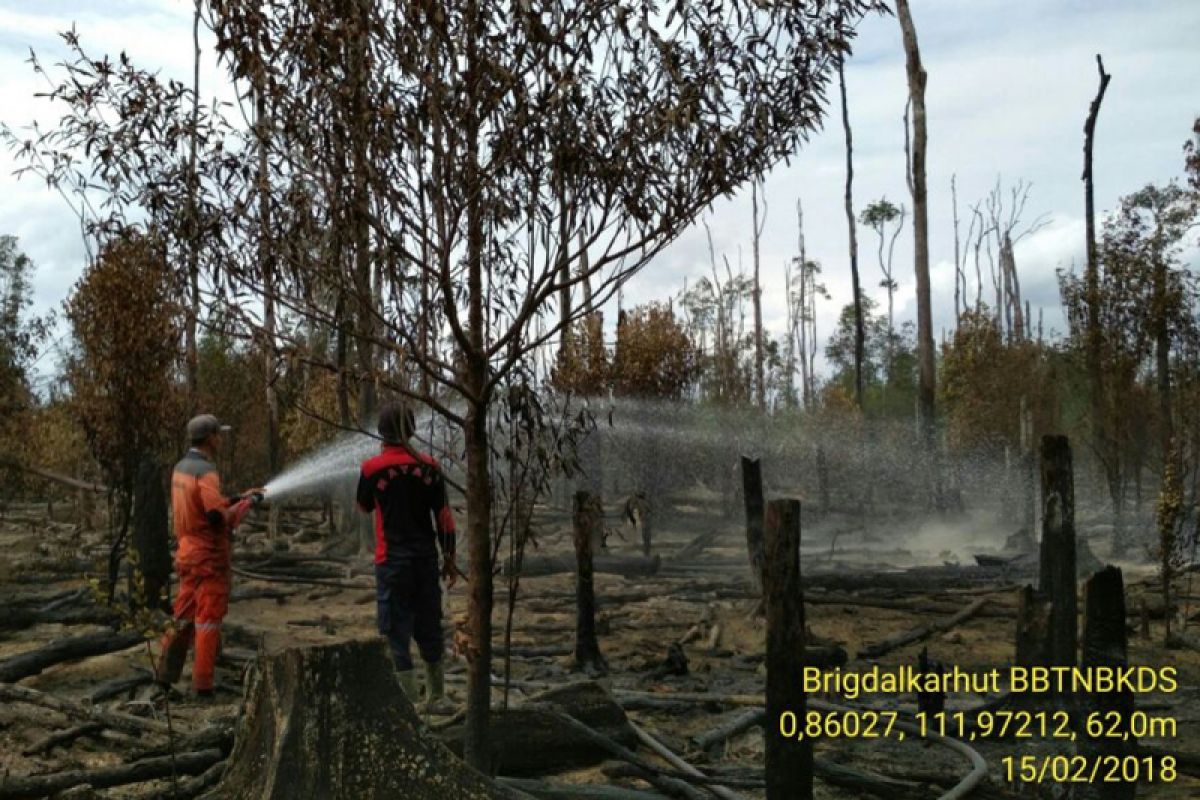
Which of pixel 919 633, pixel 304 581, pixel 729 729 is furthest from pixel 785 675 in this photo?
pixel 304 581

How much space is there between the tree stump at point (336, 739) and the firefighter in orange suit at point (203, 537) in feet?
12.9

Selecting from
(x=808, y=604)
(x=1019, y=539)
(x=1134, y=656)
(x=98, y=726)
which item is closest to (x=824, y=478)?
(x=1019, y=539)

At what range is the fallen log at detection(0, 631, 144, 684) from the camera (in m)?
8.96

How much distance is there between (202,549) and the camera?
8375 mm

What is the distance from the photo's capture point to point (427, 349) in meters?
5.39

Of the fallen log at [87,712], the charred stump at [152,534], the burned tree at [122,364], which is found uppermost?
the burned tree at [122,364]

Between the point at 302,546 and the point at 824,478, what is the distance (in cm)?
1638

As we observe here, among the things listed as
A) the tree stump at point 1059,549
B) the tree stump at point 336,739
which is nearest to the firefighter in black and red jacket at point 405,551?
the tree stump at point 336,739

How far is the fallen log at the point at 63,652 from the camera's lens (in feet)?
29.4

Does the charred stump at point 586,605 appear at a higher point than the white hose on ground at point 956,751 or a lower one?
higher

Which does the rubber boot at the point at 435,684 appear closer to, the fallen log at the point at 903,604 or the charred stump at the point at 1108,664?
the charred stump at the point at 1108,664

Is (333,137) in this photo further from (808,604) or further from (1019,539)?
(1019,539)

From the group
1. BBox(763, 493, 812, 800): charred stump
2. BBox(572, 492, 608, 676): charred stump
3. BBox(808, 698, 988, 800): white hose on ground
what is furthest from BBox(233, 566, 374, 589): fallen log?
BBox(763, 493, 812, 800): charred stump

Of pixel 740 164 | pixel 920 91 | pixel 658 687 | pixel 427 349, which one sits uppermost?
pixel 920 91
